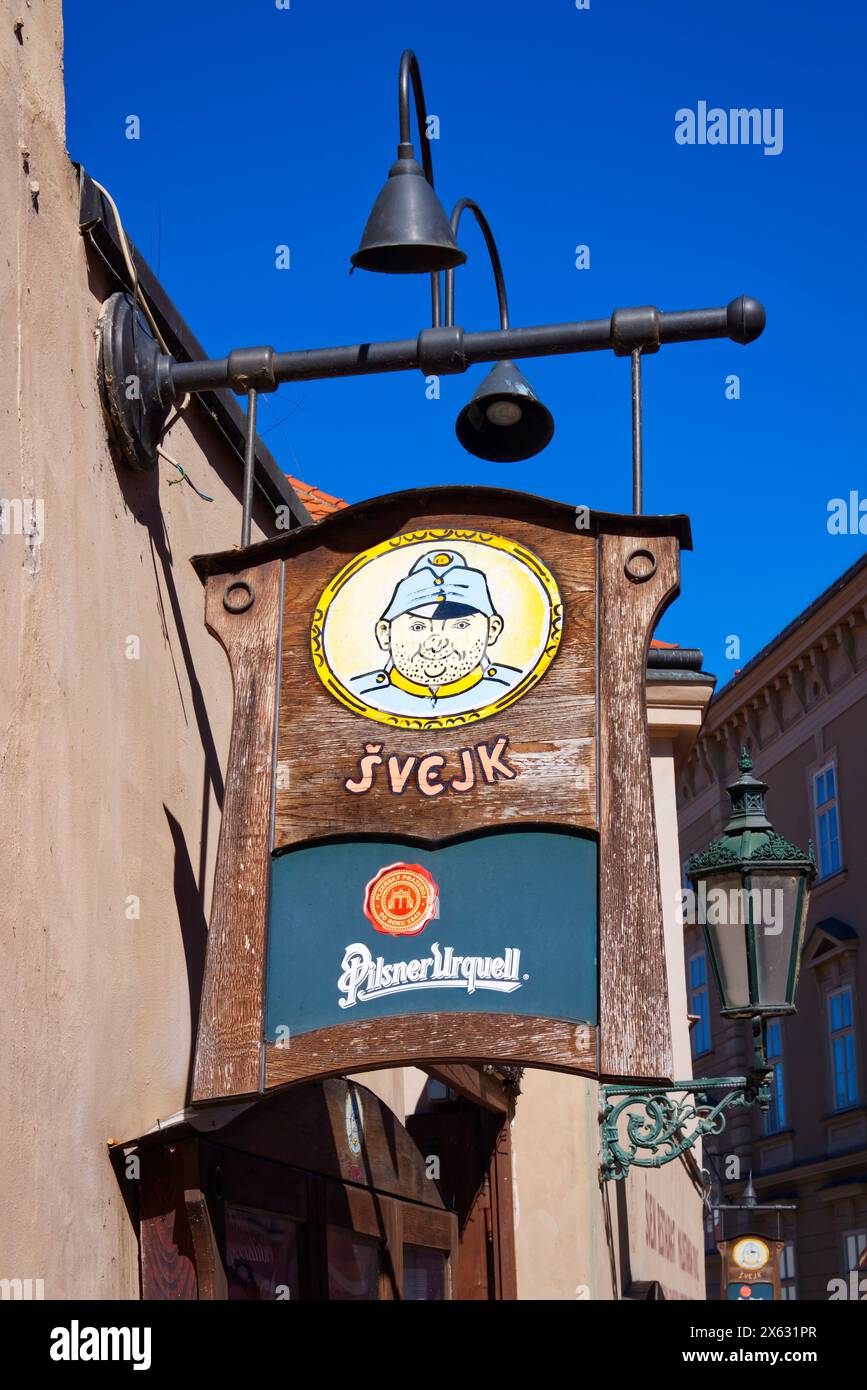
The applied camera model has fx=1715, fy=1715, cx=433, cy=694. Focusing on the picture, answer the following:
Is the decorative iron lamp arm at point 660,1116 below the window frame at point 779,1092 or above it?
below

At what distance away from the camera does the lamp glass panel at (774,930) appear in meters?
6.77

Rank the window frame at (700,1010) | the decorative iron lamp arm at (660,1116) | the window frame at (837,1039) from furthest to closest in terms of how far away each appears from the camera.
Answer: the window frame at (700,1010) < the window frame at (837,1039) < the decorative iron lamp arm at (660,1116)

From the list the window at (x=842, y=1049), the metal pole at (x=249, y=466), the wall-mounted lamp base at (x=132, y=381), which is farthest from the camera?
the window at (x=842, y=1049)

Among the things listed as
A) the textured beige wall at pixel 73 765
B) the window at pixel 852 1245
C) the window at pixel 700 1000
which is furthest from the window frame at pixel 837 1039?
the textured beige wall at pixel 73 765

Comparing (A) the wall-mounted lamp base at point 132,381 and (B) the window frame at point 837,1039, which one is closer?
(A) the wall-mounted lamp base at point 132,381

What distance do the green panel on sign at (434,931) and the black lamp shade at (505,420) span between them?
2361 millimetres

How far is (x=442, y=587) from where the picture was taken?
4754mm

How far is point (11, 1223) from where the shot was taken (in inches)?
157

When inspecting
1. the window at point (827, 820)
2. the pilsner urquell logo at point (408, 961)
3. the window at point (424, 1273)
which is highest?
the window at point (827, 820)

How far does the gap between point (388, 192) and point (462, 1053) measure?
276 cm

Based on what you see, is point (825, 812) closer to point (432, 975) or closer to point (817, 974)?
point (817, 974)

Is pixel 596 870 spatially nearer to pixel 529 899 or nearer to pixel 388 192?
pixel 529 899

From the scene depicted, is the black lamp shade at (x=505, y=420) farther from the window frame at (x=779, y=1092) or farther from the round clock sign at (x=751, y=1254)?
the window frame at (x=779, y=1092)

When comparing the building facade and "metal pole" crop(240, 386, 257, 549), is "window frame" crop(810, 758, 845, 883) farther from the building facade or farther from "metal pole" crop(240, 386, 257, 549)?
"metal pole" crop(240, 386, 257, 549)
